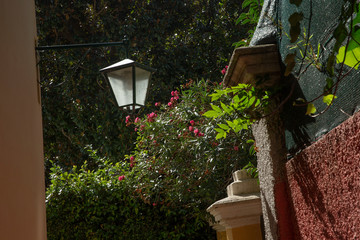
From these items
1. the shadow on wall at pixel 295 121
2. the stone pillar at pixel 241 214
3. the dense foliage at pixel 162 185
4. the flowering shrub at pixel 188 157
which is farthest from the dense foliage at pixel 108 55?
the shadow on wall at pixel 295 121

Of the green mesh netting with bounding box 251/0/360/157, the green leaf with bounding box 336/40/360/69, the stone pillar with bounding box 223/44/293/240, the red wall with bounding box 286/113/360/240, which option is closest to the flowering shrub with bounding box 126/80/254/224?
the stone pillar with bounding box 223/44/293/240

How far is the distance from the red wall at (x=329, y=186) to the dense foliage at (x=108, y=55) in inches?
410

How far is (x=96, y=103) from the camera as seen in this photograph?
13.9 m

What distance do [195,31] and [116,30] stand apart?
7.48 ft

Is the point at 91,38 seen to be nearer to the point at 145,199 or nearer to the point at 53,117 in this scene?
the point at 53,117

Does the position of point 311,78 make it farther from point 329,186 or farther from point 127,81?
point 127,81

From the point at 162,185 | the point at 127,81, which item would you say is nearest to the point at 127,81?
the point at 127,81

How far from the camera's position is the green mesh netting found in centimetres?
262

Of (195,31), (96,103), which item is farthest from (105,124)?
(195,31)

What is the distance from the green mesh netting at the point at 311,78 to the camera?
2621mm

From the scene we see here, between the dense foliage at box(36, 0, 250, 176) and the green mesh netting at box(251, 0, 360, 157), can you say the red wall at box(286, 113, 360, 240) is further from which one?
the dense foliage at box(36, 0, 250, 176)

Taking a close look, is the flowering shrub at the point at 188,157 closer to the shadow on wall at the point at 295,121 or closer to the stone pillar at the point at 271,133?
the stone pillar at the point at 271,133

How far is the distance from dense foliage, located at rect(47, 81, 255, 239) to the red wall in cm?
413

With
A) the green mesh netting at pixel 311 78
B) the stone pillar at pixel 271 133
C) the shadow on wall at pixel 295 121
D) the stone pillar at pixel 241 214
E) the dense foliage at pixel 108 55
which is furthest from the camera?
the dense foliage at pixel 108 55
